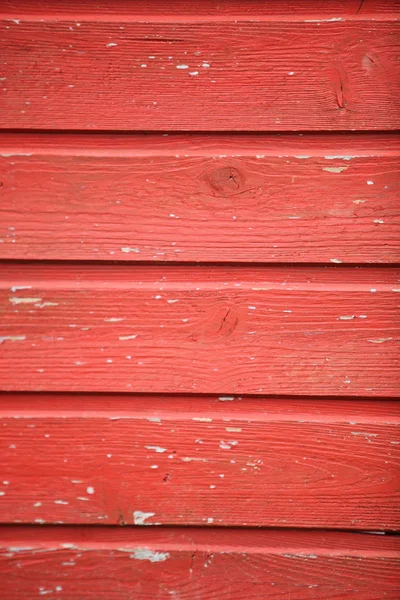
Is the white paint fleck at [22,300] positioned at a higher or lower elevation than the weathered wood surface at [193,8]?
lower

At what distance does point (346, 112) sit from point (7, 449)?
774 millimetres

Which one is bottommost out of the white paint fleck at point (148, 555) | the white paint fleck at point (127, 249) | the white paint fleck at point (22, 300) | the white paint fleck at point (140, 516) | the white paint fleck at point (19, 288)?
the white paint fleck at point (148, 555)

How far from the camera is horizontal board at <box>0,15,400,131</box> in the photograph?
2.53ft

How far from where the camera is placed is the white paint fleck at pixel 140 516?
2.59ft

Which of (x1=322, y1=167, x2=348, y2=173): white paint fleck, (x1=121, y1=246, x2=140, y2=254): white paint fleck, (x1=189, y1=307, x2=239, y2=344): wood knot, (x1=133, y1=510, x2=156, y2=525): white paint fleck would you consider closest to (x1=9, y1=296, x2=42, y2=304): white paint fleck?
(x1=121, y1=246, x2=140, y2=254): white paint fleck

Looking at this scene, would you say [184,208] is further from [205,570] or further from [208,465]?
[205,570]

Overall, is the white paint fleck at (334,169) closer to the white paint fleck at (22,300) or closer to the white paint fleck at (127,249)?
the white paint fleck at (127,249)

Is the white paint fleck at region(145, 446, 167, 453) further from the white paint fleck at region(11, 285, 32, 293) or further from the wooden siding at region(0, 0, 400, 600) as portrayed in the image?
the white paint fleck at region(11, 285, 32, 293)

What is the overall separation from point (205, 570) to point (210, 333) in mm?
390

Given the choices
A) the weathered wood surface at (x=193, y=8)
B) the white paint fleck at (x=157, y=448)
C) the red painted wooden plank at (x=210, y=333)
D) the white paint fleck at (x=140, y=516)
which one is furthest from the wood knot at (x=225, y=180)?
the white paint fleck at (x=140, y=516)

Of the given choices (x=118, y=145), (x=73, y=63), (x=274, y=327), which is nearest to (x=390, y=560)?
(x=274, y=327)

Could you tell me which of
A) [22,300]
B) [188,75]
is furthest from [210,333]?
[188,75]

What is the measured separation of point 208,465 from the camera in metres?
0.79

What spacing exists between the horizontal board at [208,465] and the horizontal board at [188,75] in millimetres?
467
